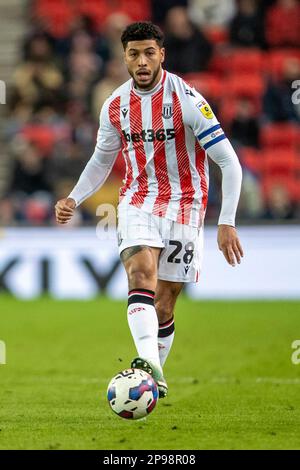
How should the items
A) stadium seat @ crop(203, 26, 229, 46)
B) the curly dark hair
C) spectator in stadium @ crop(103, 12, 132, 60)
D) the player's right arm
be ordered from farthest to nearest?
stadium seat @ crop(203, 26, 229, 46) → spectator in stadium @ crop(103, 12, 132, 60) → the player's right arm → the curly dark hair

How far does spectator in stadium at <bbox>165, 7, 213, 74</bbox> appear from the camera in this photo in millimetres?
16438

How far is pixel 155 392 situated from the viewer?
577 centimetres

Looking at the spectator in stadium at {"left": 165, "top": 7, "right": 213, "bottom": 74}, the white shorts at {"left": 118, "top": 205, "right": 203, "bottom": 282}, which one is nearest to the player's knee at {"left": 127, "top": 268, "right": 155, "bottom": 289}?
the white shorts at {"left": 118, "top": 205, "right": 203, "bottom": 282}

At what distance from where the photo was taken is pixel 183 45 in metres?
16.6

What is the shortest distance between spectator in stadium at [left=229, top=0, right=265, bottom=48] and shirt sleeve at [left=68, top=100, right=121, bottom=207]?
422 inches

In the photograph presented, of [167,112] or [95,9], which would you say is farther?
[95,9]

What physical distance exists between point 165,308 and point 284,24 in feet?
37.5

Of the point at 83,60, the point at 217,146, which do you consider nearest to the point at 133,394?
the point at 217,146

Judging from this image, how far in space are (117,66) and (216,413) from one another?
10430 mm

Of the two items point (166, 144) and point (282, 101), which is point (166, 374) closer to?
point (166, 144)

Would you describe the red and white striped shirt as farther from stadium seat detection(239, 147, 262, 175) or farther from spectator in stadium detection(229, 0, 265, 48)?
spectator in stadium detection(229, 0, 265, 48)

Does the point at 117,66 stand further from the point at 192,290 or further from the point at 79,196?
the point at 79,196

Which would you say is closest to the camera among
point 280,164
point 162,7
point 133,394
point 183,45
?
point 133,394

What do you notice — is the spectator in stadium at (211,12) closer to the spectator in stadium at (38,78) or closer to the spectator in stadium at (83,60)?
the spectator in stadium at (83,60)
